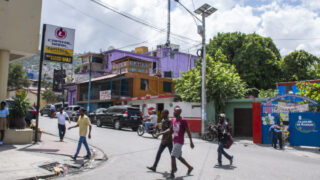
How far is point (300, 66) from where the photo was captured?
3100 centimetres

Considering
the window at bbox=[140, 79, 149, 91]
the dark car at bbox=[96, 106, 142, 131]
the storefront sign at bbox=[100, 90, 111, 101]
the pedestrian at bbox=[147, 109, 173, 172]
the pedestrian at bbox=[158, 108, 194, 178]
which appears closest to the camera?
the pedestrian at bbox=[158, 108, 194, 178]

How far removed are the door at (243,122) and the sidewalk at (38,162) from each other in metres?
13.1

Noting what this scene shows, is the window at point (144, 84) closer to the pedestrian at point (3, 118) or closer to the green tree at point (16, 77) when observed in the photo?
the pedestrian at point (3, 118)

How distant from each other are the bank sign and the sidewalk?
404 centimetres

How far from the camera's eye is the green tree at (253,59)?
31062 mm

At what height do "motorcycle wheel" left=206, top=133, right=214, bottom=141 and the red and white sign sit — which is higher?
the red and white sign

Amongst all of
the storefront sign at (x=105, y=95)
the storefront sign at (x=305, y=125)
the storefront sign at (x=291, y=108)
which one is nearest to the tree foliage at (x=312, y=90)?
the storefront sign at (x=291, y=108)

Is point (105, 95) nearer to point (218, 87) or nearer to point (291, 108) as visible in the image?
point (218, 87)

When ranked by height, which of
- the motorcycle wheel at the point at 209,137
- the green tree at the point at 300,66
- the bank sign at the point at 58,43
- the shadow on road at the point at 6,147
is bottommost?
the motorcycle wheel at the point at 209,137

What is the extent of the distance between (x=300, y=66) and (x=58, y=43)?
28062 mm

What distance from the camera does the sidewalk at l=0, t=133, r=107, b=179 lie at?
22.1ft

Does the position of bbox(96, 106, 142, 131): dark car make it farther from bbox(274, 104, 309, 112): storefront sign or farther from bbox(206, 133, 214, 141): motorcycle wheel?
bbox(274, 104, 309, 112): storefront sign

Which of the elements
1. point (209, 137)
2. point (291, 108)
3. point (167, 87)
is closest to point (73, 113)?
point (167, 87)

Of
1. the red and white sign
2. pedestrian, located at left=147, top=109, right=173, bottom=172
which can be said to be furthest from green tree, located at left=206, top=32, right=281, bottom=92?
pedestrian, located at left=147, top=109, right=173, bottom=172
